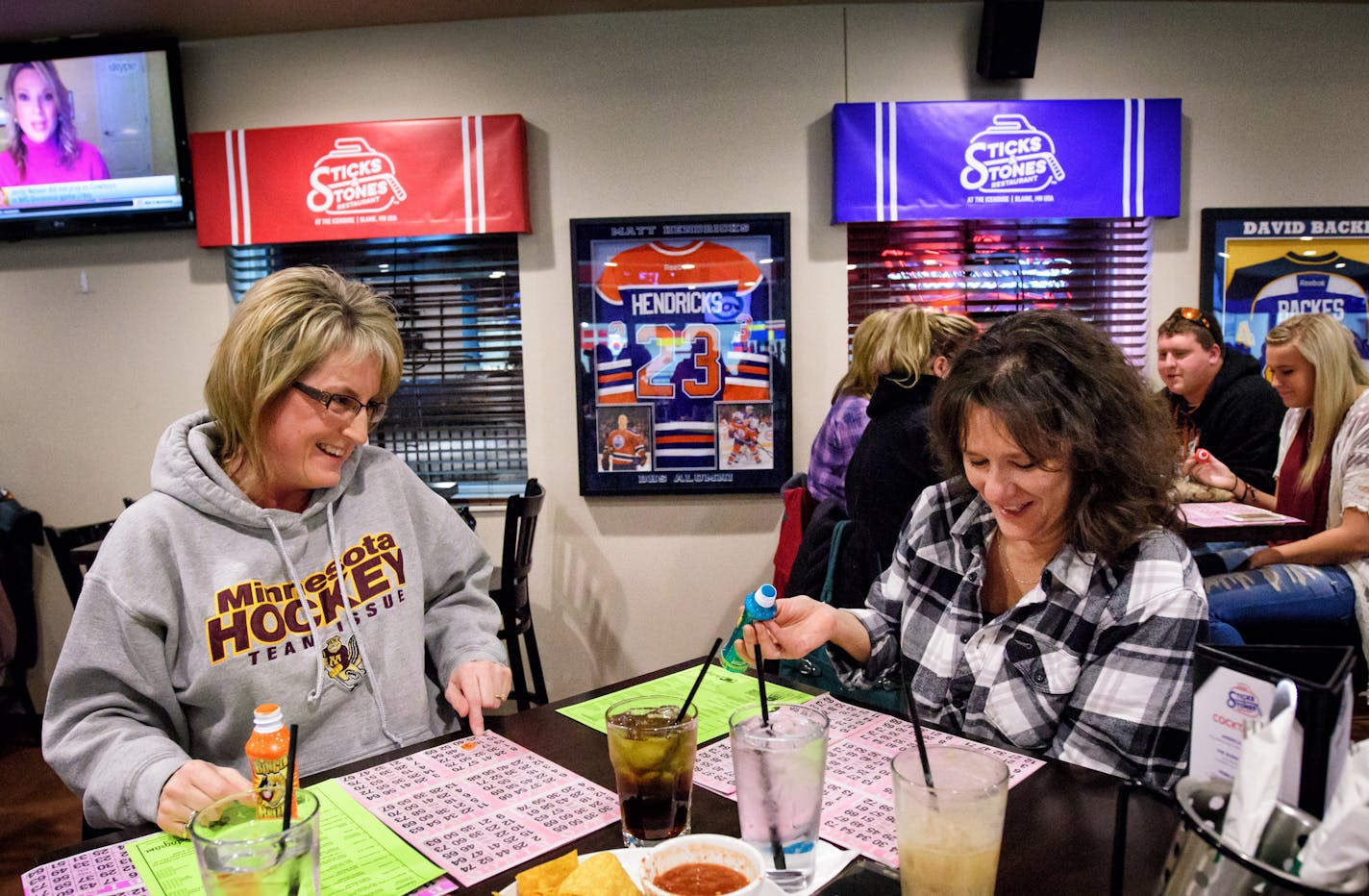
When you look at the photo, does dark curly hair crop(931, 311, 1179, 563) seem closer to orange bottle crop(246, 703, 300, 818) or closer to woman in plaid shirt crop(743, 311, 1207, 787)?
woman in plaid shirt crop(743, 311, 1207, 787)

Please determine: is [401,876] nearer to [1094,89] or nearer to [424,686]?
[424,686]

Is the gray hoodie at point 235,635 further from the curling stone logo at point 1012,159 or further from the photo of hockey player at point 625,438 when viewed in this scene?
the curling stone logo at point 1012,159

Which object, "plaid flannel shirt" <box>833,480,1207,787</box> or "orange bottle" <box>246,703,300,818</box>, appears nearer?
"orange bottle" <box>246,703,300,818</box>

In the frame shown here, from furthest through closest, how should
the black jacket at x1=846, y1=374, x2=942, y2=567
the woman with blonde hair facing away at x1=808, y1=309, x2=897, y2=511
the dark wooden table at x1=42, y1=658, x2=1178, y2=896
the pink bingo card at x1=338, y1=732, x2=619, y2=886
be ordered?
the woman with blonde hair facing away at x1=808, y1=309, x2=897, y2=511 < the black jacket at x1=846, y1=374, x2=942, y2=567 < the pink bingo card at x1=338, y1=732, x2=619, y2=886 < the dark wooden table at x1=42, y1=658, x2=1178, y2=896

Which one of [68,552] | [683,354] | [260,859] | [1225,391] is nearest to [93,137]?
[68,552]

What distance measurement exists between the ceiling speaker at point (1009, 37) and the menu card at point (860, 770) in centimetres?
312

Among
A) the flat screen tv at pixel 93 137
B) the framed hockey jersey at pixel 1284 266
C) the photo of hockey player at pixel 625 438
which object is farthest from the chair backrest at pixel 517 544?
the framed hockey jersey at pixel 1284 266

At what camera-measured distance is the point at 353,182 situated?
369 cm

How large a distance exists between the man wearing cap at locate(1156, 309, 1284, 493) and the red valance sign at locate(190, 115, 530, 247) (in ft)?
9.25

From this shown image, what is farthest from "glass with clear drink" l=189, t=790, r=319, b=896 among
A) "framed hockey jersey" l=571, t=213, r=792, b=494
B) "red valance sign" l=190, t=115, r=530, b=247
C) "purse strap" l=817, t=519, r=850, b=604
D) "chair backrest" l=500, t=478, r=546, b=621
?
"red valance sign" l=190, t=115, r=530, b=247

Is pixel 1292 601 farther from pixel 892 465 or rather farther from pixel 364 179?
pixel 364 179

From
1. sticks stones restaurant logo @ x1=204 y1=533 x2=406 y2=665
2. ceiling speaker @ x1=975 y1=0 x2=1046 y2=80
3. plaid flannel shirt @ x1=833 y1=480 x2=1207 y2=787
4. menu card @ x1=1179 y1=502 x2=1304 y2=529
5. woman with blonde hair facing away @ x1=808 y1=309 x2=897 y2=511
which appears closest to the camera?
plaid flannel shirt @ x1=833 y1=480 x2=1207 y2=787

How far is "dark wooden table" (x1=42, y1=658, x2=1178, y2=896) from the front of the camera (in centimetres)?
93

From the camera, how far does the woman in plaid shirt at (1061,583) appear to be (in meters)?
1.27
